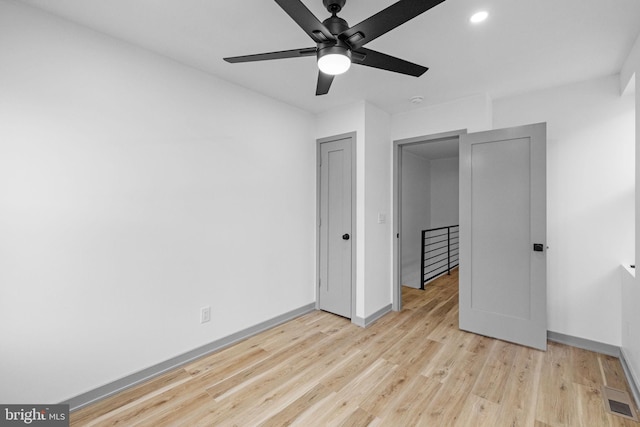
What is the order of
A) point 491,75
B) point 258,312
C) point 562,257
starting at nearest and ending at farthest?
point 491,75, point 562,257, point 258,312

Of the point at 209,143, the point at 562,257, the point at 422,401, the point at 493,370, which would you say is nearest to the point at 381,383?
the point at 422,401

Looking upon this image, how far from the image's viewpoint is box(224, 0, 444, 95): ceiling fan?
1.25 meters

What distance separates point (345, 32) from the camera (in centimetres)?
144

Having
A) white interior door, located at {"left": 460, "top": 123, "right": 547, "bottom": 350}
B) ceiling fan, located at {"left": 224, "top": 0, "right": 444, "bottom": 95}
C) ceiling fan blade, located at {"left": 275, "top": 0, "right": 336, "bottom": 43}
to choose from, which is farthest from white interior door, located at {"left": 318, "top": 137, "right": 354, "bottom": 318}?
ceiling fan blade, located at {"left": 275, "top": 0, "right": 336, "bottom": 43}

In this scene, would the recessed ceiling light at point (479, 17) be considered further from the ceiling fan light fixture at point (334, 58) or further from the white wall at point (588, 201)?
the white wall at point (588, 201)

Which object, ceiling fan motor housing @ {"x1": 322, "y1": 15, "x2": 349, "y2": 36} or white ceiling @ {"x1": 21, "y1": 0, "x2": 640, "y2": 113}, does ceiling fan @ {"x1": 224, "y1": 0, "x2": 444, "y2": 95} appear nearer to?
ceiling fan motor housing @ {"x1": 322, "y1": 15, "x2": 349, "y2": 36}

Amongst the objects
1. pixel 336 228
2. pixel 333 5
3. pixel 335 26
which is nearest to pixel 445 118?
pixel 336 228

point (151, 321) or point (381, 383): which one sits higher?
point (151, 321)

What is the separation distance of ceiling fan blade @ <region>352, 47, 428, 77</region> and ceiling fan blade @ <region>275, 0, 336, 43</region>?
0.72ft

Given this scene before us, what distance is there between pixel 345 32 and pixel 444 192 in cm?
534

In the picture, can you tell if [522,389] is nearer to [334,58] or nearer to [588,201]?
[588,201]

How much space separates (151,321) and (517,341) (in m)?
3.27

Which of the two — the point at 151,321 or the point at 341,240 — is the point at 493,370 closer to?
the point at 341,240

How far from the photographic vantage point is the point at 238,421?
5.98 feet
